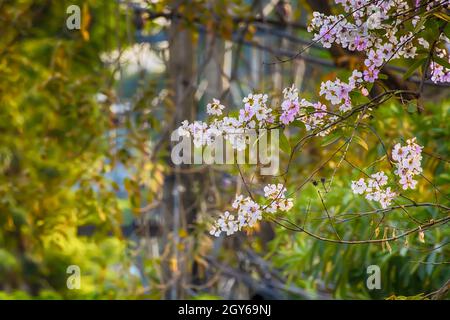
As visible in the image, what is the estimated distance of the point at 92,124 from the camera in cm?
282

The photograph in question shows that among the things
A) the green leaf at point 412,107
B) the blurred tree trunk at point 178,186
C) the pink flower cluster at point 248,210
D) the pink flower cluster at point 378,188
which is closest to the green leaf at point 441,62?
the green leaf at point 412,107

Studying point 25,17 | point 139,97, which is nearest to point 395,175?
point 139,97

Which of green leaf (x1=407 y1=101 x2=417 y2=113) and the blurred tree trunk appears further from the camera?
the blurred tree trunk

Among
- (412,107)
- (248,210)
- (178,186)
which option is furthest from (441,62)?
(178,186)

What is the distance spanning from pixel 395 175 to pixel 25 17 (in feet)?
7.15

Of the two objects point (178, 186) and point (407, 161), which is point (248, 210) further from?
point (178, 186)

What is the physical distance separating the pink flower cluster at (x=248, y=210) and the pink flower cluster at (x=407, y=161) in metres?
0.20

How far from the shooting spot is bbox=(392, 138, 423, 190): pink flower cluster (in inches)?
50.4

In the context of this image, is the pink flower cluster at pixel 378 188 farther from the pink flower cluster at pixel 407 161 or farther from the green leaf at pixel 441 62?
the green leaf at pixel 441 62

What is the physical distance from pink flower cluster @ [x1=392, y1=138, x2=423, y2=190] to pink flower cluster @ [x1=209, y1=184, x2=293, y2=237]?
0.20 meters

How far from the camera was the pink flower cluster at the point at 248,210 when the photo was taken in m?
1.28

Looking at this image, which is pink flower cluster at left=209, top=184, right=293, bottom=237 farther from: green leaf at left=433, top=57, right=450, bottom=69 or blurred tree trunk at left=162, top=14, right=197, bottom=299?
blurred tree trunk at left=162, top=14, right=197, bottom=299

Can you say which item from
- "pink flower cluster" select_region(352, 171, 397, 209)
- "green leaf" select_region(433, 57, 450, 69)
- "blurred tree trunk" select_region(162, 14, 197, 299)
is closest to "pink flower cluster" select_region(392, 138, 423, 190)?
"pink flower cluster" select_region(352, 171, 397, 209)
